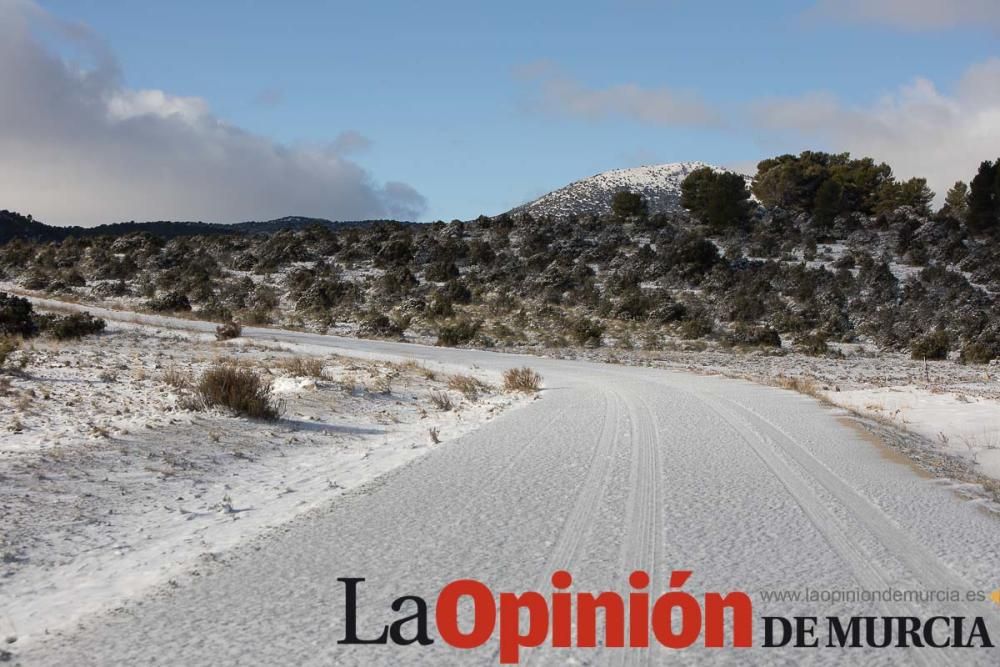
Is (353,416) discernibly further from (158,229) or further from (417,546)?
(158,229)

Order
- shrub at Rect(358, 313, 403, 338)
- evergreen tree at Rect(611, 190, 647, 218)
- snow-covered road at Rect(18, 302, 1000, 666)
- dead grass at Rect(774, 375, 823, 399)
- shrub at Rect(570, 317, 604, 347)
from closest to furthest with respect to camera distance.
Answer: snow-covered road at Rect(18, 302, 1000, 666) < dead grass at Rect(774, 375, 823, 399) < shrub at Rect(570, 317, 604, 347) < shrub at Rect(358, 313, 403, 338) < evergreen tree at Rect(611, 190, 647, 218)

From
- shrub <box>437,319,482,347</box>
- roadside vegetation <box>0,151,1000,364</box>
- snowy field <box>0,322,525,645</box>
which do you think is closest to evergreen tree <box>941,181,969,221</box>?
roadside vegetation <box>0,151,1000,364</box>

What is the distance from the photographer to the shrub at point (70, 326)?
22984 millimetres

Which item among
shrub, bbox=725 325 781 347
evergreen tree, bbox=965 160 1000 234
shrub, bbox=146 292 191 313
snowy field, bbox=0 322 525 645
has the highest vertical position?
evergreen tree, bbox=965 160 1000 234

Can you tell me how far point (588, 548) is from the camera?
207 inches

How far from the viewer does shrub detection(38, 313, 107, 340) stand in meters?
23.0

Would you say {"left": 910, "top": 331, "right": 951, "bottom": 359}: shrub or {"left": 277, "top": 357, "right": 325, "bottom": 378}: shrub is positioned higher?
{"left": 910, "top": 331, "right": 951, "bottom": 359}: shrub

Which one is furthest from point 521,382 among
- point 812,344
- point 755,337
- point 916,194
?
point 916,194

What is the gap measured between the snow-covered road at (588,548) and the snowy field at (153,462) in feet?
1.71

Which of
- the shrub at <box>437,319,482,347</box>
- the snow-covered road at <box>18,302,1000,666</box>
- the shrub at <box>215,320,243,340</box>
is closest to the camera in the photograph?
the snow-covered road at <box>18,302,1000,666</box>

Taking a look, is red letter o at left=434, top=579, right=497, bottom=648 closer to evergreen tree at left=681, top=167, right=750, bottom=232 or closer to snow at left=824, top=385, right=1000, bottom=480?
snow at left=824, top=385, right=1000, bottom=480

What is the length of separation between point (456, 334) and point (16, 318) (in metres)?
16.1

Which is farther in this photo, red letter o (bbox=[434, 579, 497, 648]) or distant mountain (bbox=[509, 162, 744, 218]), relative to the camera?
distant mountain (bbox=[509, 162, 744, 218])

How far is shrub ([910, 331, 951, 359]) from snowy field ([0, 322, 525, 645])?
2164cm
